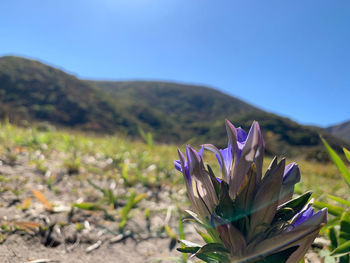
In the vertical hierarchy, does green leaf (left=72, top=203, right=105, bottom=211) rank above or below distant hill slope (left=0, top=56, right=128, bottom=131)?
below

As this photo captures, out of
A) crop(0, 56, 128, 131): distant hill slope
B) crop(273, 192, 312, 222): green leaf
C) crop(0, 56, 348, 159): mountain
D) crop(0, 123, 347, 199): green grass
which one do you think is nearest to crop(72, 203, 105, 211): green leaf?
crop(0, 123, 347, 199): green grass

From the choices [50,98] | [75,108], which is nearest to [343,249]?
[75,108]

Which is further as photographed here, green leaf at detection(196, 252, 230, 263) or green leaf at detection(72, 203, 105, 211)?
green leaf at detection(72, 203, 105, 211)

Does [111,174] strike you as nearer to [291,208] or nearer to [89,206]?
[89,206]

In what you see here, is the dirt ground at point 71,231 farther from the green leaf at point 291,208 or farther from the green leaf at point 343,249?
the green leaf at point 291,208

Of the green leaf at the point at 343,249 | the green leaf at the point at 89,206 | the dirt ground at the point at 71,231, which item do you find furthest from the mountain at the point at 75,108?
the green leaf at the point at 343,249

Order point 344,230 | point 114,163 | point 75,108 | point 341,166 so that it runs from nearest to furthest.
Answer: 1. point 344,230
2. point 341,166
3. point 114,163
4. point 75,108

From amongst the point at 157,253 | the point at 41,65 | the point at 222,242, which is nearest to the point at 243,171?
the point at 222,242

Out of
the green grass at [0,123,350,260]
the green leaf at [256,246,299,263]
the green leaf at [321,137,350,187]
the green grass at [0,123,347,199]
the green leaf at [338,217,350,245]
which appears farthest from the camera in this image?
the green grass at [0,123,347,199]

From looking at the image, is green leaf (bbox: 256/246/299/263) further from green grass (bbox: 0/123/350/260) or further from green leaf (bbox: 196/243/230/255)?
green grass (bbox: 0/123/350/260)

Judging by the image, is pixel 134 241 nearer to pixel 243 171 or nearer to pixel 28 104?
pixel 243 171

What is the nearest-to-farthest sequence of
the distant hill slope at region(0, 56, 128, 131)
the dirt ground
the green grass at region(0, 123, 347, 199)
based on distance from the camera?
the dirt ground
the green grass at region(0, 123, 347, 199)
the distant hill slope at region(0, 56, 128, 131)
